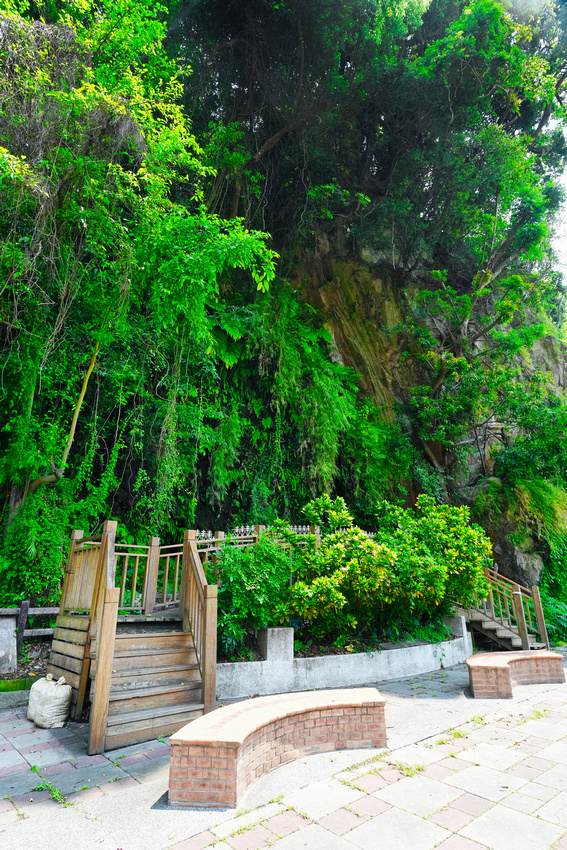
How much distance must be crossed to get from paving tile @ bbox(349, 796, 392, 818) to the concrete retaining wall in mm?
2859

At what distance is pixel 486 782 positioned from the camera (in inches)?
124

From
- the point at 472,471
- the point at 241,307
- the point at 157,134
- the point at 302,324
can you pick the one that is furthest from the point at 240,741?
the point at 472,471

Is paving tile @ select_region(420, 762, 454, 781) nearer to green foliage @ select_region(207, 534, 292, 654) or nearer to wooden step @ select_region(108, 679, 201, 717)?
wooden step @ select_region(108, 679, 201, 717)

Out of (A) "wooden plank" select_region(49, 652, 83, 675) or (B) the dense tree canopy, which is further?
(B) the dense tree canopy

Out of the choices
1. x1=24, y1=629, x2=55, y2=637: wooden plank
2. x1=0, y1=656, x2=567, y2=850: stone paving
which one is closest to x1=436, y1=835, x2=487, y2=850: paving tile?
x1=0, y1=656, x2=567, y2=850: stone paving

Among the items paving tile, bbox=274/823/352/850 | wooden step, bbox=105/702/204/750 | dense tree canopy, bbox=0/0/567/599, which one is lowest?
paving tile, bbox=274/823/352/850

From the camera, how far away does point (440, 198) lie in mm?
13906

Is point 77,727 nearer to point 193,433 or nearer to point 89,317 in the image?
point 193,433

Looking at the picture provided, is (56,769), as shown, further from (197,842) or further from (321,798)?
(321,798)

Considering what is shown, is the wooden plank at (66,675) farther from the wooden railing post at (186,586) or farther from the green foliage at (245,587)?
the green foliage at (245,587)

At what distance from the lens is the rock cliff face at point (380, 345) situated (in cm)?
1238

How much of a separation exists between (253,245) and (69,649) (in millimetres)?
5719

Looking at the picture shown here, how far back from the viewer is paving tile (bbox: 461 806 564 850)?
2408 mm

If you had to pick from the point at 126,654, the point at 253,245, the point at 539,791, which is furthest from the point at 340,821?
the point at 253,245
